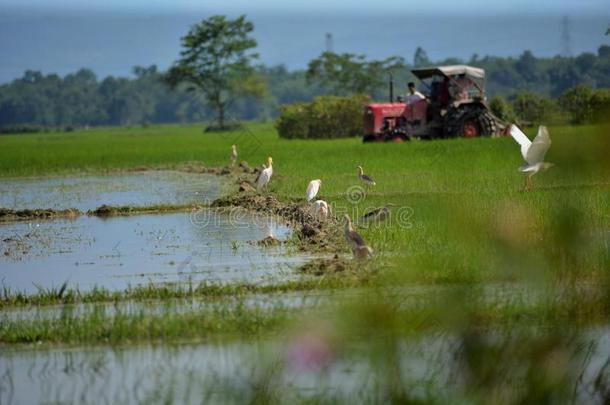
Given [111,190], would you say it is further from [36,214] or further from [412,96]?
[412,96]

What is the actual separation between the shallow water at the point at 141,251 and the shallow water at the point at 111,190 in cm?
221

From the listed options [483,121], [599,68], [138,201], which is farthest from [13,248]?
[599,68]

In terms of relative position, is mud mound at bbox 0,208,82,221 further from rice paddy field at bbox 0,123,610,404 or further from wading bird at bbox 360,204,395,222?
wading bird at bbox 360,204,395,222

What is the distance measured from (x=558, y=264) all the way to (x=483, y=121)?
2371 centimetres

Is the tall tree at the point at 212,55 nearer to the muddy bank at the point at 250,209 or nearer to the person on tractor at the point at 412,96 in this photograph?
the person on tractor at the point at 412,96

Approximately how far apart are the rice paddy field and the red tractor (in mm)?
15181

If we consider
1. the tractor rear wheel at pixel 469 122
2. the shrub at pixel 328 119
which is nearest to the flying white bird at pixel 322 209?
the tractor rear wheel at pixel 469 122

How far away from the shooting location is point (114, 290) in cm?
850

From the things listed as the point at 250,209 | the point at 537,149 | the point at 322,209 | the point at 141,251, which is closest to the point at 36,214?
the point at 250,209

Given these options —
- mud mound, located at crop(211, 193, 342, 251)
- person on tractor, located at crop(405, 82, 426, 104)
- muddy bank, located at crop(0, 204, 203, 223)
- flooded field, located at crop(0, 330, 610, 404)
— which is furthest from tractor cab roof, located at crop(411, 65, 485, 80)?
flooded field, located at crop(0, 330, 610, 404)

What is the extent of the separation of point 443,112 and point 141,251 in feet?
59.0

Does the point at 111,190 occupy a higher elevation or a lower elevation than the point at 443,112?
lower

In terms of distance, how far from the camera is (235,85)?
248 feet

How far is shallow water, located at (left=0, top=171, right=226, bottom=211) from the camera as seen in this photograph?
1695 cm
